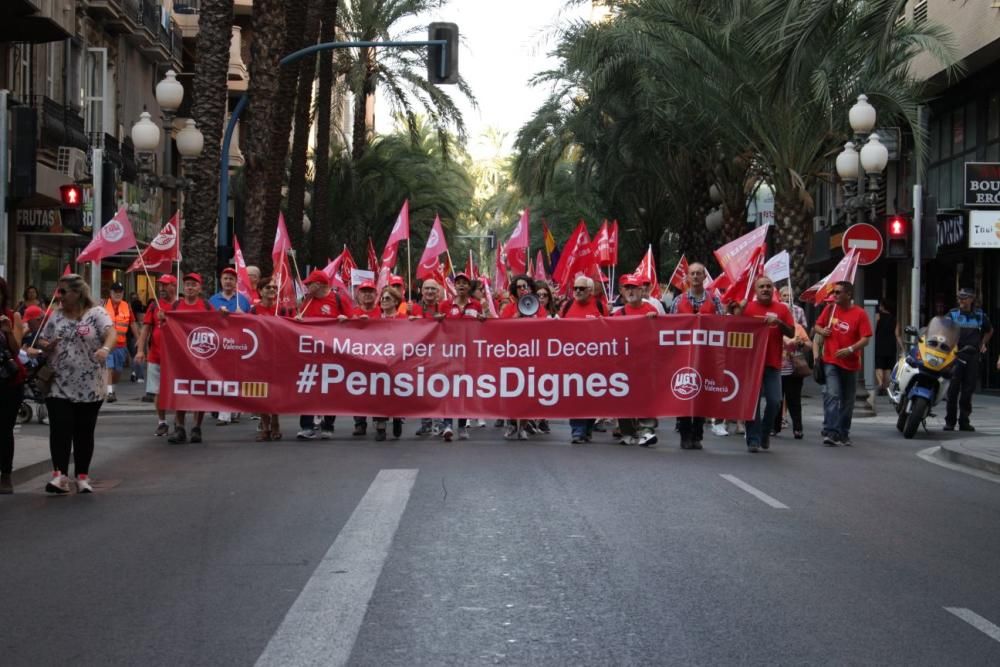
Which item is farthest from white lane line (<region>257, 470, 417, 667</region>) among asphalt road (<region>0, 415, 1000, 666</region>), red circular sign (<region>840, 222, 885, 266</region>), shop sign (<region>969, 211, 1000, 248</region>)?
shop sign (<region>969, 211, 1000, 248</region>)

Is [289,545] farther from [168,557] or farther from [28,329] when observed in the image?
[28,329]

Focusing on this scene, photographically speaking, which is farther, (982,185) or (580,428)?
(982,185)

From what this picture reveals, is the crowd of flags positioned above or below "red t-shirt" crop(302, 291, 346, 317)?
above

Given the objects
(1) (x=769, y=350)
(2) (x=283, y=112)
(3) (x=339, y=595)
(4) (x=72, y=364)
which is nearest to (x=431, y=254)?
(2) (x=283, y=112)

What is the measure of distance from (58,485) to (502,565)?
4.87 metres

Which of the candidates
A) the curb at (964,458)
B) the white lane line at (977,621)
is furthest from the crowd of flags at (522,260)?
the white lane line at (977,621)

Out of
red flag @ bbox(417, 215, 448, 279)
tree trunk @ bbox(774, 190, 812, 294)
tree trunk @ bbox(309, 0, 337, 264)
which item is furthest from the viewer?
tree trunk @ bbox(309, 0, 337, 264)

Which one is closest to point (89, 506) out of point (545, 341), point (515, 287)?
point (545, 341)

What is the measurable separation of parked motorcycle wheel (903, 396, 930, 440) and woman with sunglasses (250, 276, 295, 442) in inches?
299

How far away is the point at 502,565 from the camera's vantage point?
25.7 feet

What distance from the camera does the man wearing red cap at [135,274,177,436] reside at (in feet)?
53.1

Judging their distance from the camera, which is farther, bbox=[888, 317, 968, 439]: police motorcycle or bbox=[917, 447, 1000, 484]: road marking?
bbox=[888, 317, 968, 439]: police motorcycle

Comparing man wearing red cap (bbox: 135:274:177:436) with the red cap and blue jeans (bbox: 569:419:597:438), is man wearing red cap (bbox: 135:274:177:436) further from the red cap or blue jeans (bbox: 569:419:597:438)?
blue jeans (bbox: 569:419:597:438)

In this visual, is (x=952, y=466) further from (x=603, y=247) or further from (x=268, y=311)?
(x=603, y=247)
